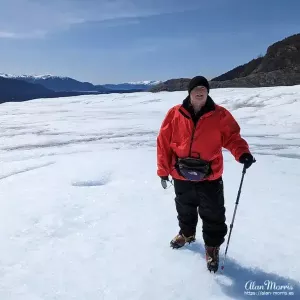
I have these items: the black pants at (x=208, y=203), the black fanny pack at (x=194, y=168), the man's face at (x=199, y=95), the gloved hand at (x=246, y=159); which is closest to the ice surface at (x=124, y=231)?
the black pants at (x=208, y=203)

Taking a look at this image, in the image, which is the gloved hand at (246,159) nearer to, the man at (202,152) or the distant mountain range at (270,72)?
the man at (202,152)

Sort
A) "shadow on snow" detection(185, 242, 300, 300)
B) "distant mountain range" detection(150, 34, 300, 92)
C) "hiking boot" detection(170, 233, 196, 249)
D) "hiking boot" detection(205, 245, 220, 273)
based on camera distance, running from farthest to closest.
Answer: "distant mountain range" detection(150, 34, 300, 92)
"hiking boot" detection(170, 233, 196, 249)
"hiking boot" detection(205, 245, 220, 273)
"shadow on snow" detection(185, 242, 300, 300)

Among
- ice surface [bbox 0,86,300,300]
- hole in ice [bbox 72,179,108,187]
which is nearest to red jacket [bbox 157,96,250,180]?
ice surface [bbox 0,86,300,300]

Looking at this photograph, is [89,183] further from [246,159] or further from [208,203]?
[246,159]

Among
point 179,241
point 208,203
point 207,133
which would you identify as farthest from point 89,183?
point 207,133

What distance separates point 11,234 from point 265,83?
24.9 m

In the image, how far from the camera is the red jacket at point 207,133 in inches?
116

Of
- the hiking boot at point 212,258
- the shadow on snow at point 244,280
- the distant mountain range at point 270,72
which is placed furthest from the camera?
the distant mountain range at point 270,72

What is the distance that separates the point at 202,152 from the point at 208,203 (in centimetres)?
48

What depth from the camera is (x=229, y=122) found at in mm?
2980

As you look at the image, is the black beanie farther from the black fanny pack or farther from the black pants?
the black pants

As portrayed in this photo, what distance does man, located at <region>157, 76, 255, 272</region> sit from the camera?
294cm

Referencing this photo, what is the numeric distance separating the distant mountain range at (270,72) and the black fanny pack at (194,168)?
78.7 ft

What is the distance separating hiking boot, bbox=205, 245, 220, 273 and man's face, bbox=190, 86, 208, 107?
135cm
